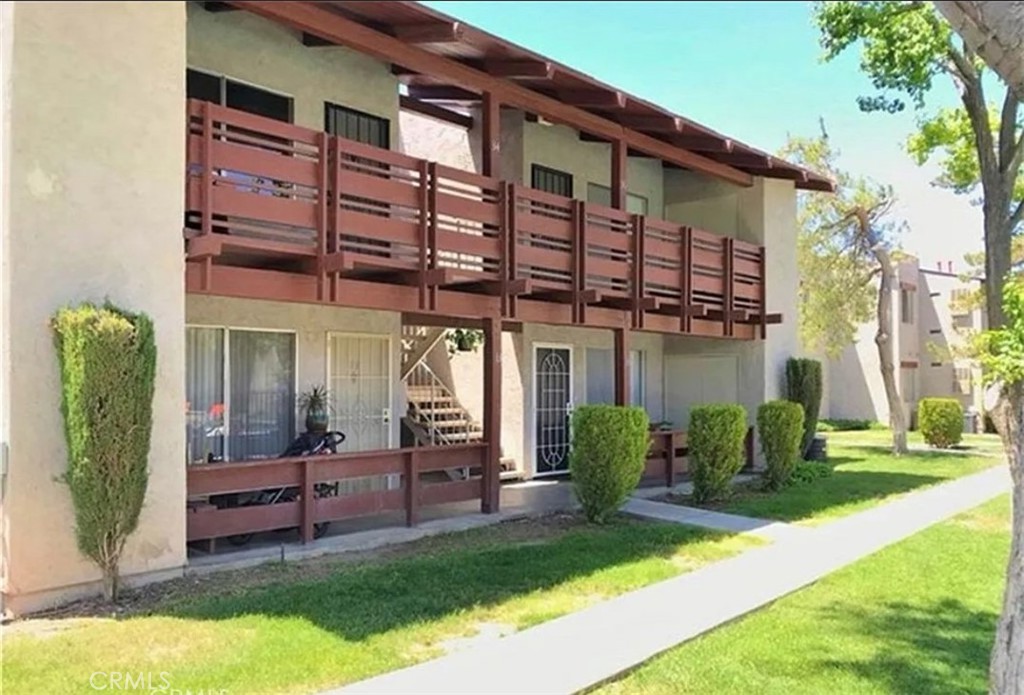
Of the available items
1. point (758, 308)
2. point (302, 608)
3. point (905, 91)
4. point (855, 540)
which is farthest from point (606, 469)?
point (905, 91)

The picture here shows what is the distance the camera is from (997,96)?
19188 mm

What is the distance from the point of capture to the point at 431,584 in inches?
301

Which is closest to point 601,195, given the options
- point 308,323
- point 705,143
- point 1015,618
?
point 705,143

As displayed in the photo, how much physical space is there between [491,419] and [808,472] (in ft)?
26.0

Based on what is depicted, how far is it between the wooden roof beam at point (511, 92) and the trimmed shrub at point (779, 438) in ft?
15.5

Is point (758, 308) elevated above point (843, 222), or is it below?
below

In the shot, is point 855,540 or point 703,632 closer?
point 703,632

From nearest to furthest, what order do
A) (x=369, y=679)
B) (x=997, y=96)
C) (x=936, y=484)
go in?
(x=369, y=679) < (x=936, y=484) < (x=997, y=96)

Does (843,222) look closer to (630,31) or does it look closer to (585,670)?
(585,670)

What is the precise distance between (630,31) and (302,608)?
5.66 metres

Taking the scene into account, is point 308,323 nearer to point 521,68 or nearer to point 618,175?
point 521,68

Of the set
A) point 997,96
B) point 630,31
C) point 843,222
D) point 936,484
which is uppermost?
point 997,96

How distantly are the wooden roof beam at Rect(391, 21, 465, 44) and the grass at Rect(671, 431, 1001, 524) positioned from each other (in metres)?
7.72

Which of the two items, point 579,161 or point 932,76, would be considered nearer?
point 579,161
